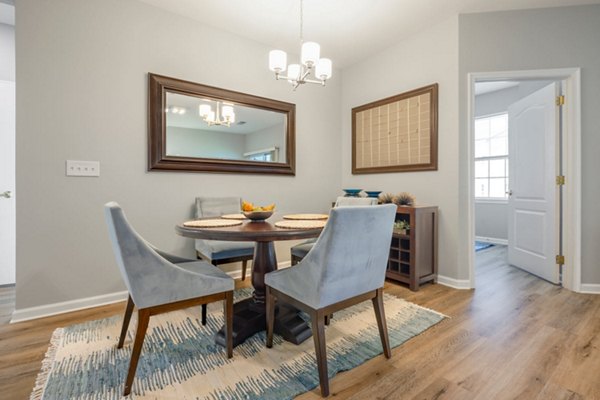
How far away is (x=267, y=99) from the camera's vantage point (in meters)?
3.19

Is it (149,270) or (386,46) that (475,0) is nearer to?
(386,46)

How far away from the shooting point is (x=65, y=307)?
Result: 220 cm

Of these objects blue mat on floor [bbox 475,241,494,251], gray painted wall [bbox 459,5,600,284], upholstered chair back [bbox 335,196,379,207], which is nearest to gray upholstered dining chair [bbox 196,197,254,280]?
upholstered chair back [bbox 335,196,379,207]

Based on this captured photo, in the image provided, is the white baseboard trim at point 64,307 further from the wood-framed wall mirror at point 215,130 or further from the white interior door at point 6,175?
the wood-framed wall mirror at point 215,130

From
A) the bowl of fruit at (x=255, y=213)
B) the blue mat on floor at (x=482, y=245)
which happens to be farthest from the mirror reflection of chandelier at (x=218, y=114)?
the blue mat on floor at (x=482, y=245)

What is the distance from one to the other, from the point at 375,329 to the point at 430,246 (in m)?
1.31

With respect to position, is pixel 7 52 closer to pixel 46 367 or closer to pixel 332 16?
pixel 46 367

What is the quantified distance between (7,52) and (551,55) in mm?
4947

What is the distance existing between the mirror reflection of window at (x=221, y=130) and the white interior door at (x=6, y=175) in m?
1.49

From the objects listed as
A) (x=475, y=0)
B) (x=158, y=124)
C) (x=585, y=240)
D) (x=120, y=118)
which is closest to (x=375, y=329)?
(x=585, y=240)

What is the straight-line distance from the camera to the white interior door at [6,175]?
8.59 ft

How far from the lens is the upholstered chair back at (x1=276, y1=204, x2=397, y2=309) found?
125cm

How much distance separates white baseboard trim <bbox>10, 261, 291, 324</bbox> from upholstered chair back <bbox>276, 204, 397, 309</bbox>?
6.11 ft

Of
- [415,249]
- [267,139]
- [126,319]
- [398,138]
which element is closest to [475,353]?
[415,249]
